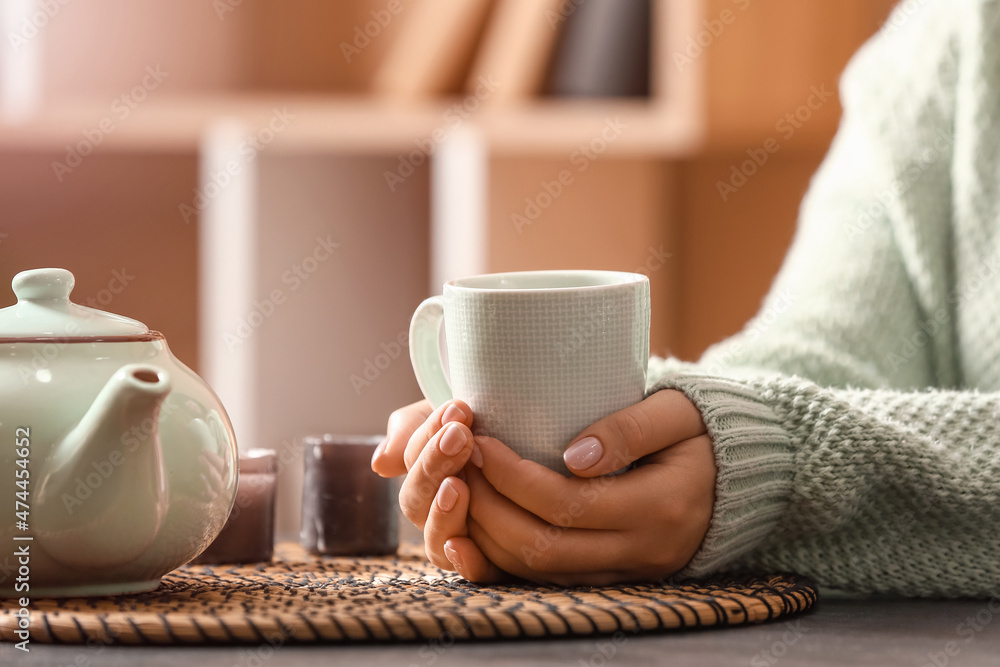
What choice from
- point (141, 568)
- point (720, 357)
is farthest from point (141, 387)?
point (720, 357)

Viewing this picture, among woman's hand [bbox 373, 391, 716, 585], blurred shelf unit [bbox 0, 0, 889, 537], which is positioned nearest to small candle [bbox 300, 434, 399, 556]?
woman's hand [bbox 373, 391, 716, 585]

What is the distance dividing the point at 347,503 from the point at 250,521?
0.25ft

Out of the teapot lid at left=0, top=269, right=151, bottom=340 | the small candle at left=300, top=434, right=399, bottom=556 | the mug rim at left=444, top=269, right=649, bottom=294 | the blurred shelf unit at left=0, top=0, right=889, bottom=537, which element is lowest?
the small candle at left=300, top=434, right=399, bottom=556

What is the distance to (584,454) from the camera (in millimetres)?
540

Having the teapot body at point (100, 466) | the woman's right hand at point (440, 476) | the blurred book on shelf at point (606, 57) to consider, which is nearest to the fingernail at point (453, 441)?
the woman's right hand at point (440, 476)

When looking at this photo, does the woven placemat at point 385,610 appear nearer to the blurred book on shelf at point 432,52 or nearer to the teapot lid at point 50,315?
the teapot lid at point 50,315

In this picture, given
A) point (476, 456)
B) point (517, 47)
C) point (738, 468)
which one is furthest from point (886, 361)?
point (517, 47)

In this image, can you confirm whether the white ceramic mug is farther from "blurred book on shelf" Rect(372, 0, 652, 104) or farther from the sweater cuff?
"blurred book on shelf" Rect(372, 0, 652, 104)

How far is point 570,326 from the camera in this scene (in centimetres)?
53

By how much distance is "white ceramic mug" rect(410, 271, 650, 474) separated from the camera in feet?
1.76

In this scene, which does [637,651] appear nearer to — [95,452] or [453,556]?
[453,556]

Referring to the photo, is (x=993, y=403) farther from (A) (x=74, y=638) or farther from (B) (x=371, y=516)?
(A) (x=74, y=638)

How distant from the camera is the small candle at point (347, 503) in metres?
0.74

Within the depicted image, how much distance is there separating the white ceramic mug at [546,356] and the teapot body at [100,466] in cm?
14
